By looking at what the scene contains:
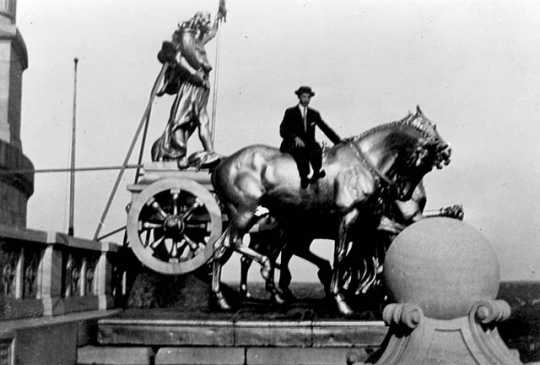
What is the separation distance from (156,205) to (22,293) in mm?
3368

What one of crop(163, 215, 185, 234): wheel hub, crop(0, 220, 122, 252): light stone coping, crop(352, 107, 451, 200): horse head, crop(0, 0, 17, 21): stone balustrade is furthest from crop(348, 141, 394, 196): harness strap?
crop(0, 0, 17, 21): stone balustrade

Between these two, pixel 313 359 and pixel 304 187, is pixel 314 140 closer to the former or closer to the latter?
pixel 304 187

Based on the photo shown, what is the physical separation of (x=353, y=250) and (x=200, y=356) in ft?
12.1

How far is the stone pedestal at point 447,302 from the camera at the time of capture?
7066 mm

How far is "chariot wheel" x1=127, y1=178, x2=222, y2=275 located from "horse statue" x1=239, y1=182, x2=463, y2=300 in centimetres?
59

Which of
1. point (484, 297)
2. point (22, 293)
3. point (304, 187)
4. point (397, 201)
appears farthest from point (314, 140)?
point (484, 297)

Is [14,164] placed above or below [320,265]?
above

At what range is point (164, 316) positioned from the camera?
402 inches

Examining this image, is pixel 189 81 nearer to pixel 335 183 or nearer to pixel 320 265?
pixel 320 265

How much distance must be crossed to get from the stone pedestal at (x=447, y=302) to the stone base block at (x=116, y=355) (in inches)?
123

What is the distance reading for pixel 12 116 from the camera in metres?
19.3

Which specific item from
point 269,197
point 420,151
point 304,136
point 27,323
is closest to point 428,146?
point 420,151

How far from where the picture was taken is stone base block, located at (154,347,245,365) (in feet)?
31.5

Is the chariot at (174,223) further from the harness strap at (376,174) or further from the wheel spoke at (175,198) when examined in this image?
the harness strap at (376,174)
